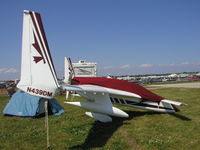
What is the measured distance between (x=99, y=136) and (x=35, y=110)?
202 inches

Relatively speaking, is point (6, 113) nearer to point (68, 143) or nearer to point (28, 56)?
point (68, 143)

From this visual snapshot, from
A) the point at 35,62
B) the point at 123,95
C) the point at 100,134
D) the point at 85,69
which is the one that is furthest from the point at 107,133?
the point at 85,69

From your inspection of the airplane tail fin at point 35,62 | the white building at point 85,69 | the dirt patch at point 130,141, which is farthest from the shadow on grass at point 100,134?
the white building at point 85,69

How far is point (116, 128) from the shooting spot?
8430 mm

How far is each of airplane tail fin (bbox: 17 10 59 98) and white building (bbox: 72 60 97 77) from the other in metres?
17.6

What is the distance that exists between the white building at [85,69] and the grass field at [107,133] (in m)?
12.6

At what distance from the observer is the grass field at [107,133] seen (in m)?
6.40

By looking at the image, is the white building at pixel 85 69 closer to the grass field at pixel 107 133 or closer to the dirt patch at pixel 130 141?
the grass field at pixel 107 133

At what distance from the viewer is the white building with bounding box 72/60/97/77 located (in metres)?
22.8

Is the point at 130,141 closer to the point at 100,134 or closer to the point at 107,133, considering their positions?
the point at 107,133

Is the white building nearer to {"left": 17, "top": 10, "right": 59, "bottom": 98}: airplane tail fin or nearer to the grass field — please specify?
the grass field

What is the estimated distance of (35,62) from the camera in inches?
199

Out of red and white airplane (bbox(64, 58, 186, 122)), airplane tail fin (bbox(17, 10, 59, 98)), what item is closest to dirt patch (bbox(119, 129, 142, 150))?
red and white airplane (bbox(64, 58, 186, 122))

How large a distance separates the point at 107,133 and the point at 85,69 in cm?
1575
